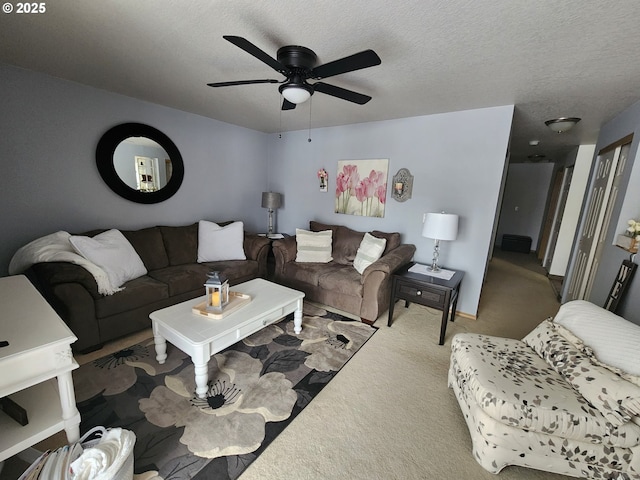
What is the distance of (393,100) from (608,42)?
5.02 ft

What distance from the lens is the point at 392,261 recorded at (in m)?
2.82

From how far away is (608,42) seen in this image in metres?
1.51

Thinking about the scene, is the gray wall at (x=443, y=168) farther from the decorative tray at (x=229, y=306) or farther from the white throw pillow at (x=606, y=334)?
the decorative tray at (x=229, y=306)

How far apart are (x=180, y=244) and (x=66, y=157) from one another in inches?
54.3

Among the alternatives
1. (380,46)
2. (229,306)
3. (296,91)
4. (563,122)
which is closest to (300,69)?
(296,91)

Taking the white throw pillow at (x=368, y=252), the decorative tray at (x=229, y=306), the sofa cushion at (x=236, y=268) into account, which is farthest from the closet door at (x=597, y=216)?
the sofa cushion at (x=236, y=268)

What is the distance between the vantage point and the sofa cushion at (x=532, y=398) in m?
1.19

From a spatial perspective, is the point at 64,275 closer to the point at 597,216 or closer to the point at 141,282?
the point at 141,282

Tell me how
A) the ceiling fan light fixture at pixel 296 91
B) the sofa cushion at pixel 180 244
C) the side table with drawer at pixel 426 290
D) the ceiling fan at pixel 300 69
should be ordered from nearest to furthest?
the ceiling fan at pixel 300 69 < the ceiling fan light fixture at pixel 296 91 < the side table with drawer at pixel 426 290 < the sofa cushion at pixel 180 244

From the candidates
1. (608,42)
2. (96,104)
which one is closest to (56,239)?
(96,104)

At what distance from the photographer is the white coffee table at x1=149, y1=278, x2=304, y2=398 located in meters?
1.71

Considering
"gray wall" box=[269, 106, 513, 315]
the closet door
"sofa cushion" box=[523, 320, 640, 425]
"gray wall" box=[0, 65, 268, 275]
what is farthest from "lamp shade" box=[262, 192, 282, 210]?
the closet door

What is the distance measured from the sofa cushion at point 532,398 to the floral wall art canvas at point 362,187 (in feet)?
7.66

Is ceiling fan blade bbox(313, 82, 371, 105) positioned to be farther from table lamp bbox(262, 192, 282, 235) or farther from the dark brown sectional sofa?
table lamp bbox(262, 192, 282, 235)
